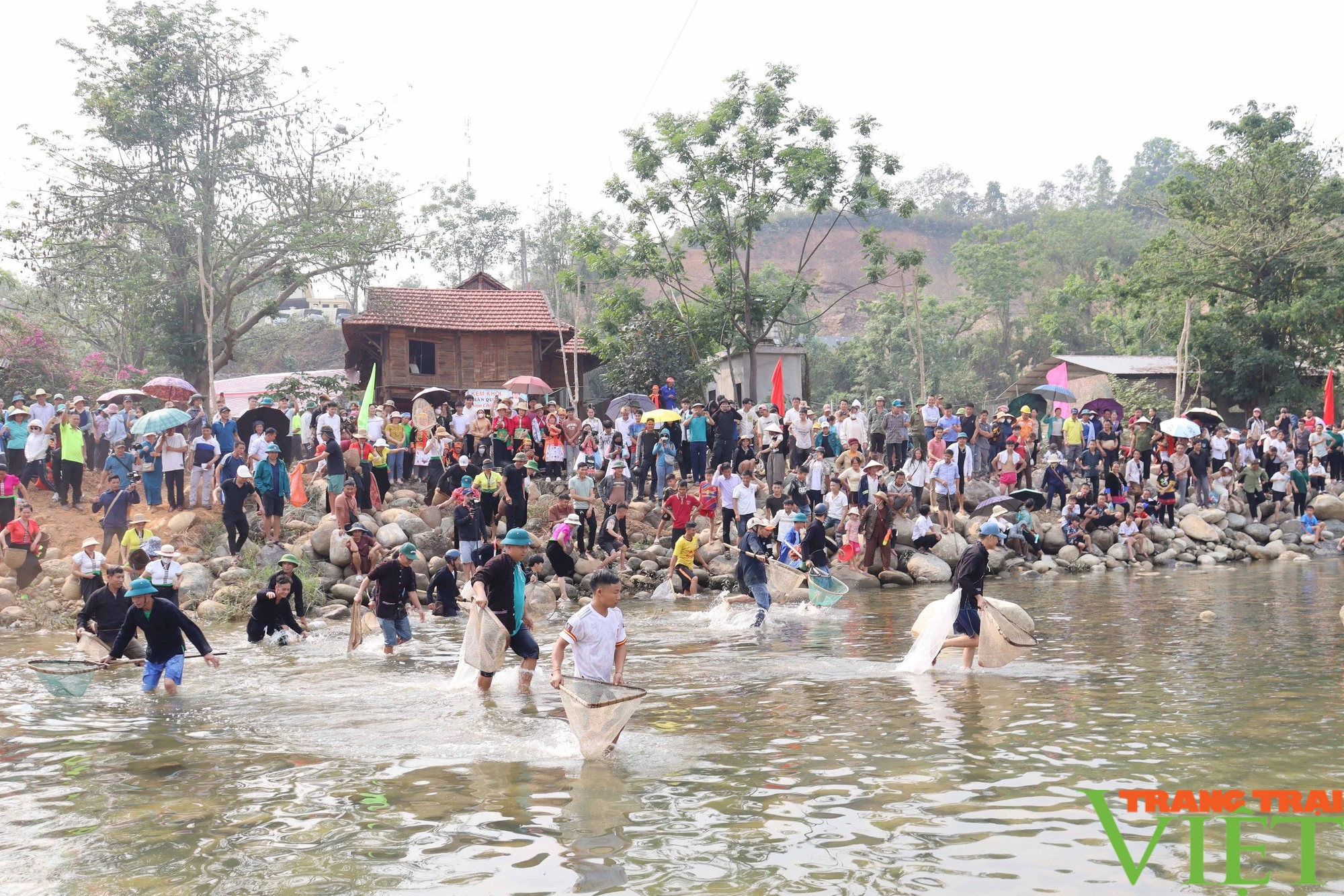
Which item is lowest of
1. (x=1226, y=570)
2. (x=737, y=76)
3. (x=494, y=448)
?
(x=1226, y=570)

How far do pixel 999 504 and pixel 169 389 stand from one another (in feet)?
59.0

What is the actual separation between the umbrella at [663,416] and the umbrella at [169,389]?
33.5 ft

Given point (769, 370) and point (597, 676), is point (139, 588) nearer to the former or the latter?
point (597, 676)

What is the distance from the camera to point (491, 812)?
7.29 m

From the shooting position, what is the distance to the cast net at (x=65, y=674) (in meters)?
10.9

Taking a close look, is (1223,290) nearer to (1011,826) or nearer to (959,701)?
(959,701)

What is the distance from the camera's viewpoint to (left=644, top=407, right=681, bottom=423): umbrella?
23.2 metres

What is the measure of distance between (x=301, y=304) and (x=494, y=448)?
7368cm

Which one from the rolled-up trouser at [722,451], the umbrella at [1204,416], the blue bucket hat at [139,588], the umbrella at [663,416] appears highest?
the umbrella at [663,416]

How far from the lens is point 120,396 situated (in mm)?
24016

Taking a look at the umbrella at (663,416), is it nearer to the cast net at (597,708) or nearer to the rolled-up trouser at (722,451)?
the rolled-up trouser at (722,451)

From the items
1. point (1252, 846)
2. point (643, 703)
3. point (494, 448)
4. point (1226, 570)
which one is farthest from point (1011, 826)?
point (1226, 570)

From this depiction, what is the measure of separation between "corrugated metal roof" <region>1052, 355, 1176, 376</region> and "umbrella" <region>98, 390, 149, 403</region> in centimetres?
3148

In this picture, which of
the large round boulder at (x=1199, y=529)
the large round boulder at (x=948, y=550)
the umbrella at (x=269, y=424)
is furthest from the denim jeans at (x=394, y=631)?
the large round boulder at (x=1199, y=529)
